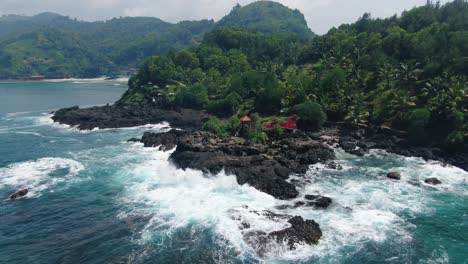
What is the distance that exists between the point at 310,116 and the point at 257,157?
23987mm

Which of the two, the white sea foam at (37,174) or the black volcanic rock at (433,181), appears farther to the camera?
the white sea foam at (37,174)

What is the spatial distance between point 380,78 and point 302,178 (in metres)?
50.5

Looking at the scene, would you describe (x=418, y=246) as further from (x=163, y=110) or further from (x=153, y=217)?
(x=163, y=110)

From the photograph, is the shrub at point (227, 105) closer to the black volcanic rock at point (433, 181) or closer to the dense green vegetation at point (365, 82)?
the dense green vegetation at point (365, 82)

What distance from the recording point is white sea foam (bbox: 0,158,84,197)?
58.1 m

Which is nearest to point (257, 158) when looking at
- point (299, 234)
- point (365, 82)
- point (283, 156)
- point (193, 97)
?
point (283, 156)

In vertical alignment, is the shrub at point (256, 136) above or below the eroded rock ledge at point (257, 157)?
above

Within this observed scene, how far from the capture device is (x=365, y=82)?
95812 millimetres

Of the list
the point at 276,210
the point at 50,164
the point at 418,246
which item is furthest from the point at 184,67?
the point at 418,246

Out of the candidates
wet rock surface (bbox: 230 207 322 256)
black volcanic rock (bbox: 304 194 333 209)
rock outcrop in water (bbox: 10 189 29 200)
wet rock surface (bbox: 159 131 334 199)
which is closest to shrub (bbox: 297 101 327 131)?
wet rock surface (bbox: 159 131 334 199)

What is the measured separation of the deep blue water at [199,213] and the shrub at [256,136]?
12.4 metres

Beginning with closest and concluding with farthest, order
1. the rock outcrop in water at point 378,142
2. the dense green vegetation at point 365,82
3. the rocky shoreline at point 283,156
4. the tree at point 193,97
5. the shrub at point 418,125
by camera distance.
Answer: the rocky shoreline at point 283,156 < the rock outcrop in water at point 378,142 < the shrub at point 418,125 < the dense green vegetation at point 365,82 < the tree at point 193,97

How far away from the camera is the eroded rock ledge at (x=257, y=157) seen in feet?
174

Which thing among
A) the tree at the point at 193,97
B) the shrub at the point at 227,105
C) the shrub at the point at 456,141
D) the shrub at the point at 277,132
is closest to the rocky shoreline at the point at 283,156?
the shrub at the point at 277,132
